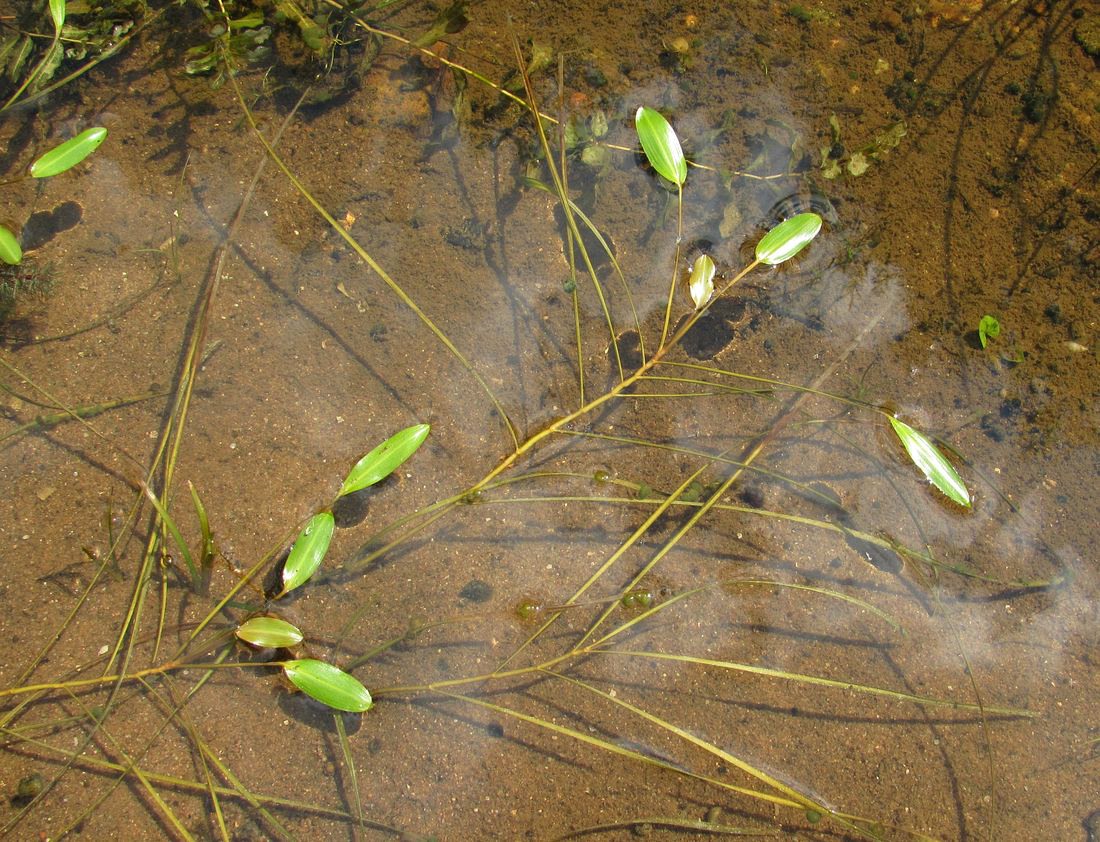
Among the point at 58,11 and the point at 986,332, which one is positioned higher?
the point at 58,11

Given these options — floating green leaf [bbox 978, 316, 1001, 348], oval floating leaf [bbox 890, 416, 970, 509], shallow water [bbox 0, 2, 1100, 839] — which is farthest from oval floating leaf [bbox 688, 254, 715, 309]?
floating green leaf [bbox 978, 316, 1001, 348]

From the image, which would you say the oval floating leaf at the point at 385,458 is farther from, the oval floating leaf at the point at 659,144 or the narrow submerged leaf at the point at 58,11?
the narrow submerged leaf at the point at 58,11

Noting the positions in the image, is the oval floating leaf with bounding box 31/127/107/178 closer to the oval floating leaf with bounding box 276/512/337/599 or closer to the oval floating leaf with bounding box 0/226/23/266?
the oval floating leaf with bounding box 0/226/23/266

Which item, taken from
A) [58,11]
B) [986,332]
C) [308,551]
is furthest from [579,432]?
[58,11]

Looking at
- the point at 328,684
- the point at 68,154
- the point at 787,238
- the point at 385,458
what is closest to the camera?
the point at 328,684

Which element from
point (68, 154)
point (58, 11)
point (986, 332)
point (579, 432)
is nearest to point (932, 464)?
point (986, 332)

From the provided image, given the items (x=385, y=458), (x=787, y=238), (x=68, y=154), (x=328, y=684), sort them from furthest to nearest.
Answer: (x=787, y=238) → (x=68, y=154) → (x=385, y=458) → (x=328, y=684)

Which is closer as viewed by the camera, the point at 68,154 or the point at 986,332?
the point at 68,154

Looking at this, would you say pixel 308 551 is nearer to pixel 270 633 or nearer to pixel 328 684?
pixel 270 633

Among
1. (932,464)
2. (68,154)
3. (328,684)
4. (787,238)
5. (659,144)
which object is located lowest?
(932,464)
